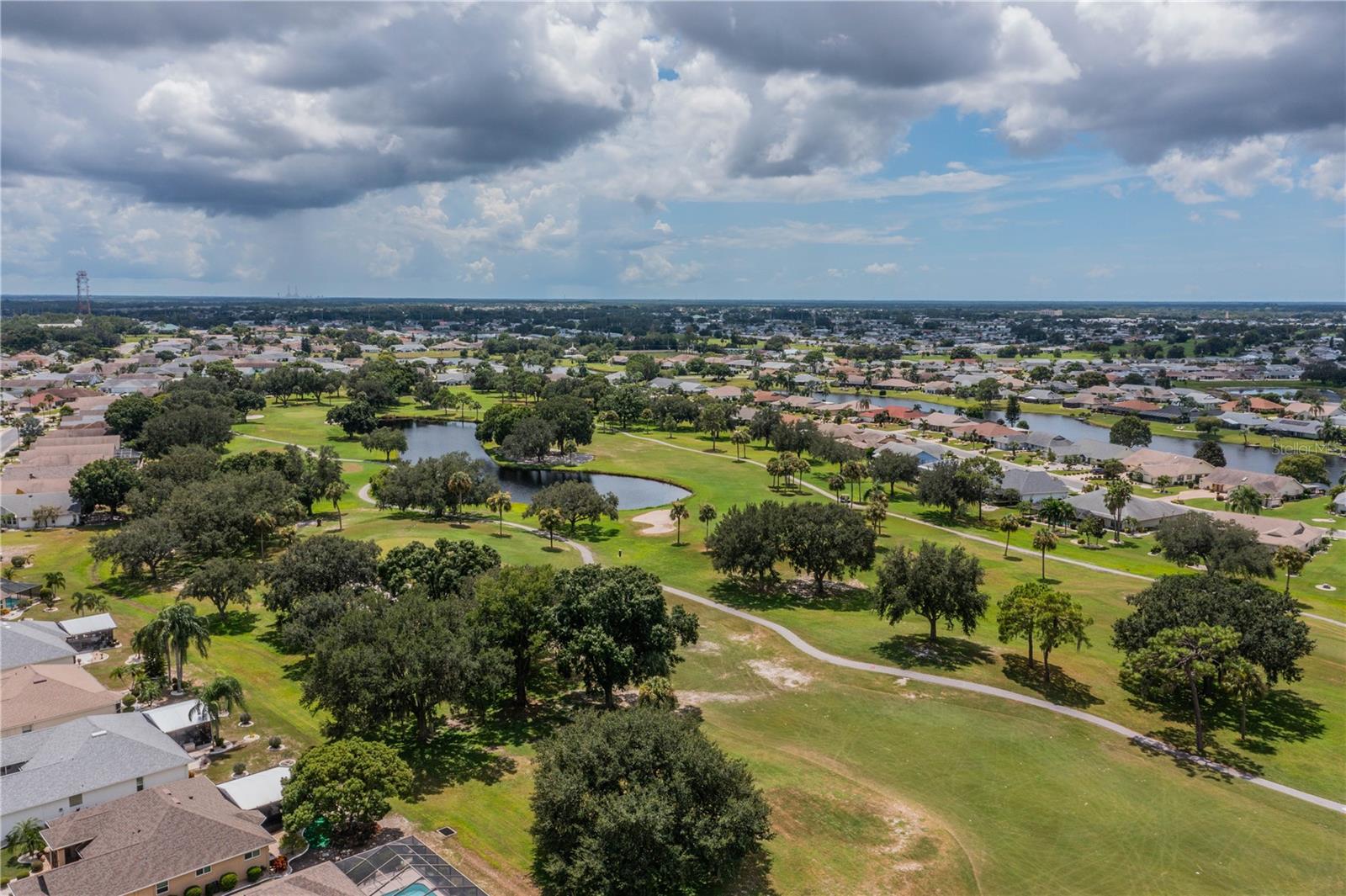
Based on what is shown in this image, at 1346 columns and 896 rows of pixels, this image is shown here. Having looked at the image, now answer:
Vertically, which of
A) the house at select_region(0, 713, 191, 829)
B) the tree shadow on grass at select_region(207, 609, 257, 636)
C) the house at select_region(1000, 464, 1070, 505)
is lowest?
the tree shadow on grass at select_region(207, 609, 257, 636)

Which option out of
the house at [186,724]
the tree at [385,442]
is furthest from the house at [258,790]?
the tree at [385,442]

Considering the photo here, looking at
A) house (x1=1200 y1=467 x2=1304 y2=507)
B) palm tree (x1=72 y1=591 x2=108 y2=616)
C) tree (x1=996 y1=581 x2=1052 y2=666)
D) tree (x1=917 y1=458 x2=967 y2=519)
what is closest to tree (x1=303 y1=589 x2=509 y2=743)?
palm tree (x1=72 y1=591 x2=108 y2=616)

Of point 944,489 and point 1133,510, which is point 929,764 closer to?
point 944,489

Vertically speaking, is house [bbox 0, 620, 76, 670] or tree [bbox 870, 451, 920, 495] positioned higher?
tree [bbox 870, 451, 920, 495]

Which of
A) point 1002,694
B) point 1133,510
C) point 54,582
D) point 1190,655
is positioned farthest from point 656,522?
point 1133,510

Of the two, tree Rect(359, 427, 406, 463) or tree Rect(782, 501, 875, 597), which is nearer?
tree Rect(782, 501, 875, 597)

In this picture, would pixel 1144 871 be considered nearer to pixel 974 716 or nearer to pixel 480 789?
pixel 974 716

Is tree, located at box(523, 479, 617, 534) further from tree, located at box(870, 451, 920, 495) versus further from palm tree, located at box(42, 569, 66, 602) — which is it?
palm tree, located at box(42, 569, 66, 602)
